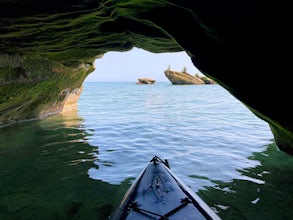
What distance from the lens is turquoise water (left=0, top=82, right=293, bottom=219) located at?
6.23 m

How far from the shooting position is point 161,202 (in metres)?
4.63

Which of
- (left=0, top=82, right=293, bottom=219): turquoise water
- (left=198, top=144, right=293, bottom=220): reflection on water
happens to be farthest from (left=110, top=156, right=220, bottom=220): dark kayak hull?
(left=198, top=144, right=293, bottom=220): reflection on water

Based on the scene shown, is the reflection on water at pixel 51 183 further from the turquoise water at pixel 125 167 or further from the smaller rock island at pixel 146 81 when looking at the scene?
the smaller rock island at pixel 146 81

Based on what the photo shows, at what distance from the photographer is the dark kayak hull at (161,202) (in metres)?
4.26

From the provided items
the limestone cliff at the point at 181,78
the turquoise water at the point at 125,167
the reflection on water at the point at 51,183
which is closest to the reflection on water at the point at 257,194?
the turquoise water at the point at 125,167

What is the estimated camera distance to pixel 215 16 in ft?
18.5

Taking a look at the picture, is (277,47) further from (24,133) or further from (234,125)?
(24,133)

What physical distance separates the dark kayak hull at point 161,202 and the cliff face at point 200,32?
302cm

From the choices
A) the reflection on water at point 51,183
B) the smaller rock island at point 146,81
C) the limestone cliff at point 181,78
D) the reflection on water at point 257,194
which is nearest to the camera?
the reflection on water at point 257,194

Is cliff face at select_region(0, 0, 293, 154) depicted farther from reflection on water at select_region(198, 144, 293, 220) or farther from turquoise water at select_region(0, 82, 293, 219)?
turquoise water at select_region(0, 82, 293, 219)

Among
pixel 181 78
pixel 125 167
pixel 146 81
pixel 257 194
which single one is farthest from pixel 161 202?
pixel 146 81

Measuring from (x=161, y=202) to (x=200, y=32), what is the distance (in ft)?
13.2

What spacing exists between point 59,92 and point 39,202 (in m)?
13.9

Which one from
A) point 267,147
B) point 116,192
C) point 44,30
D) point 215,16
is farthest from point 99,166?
point 267,147
